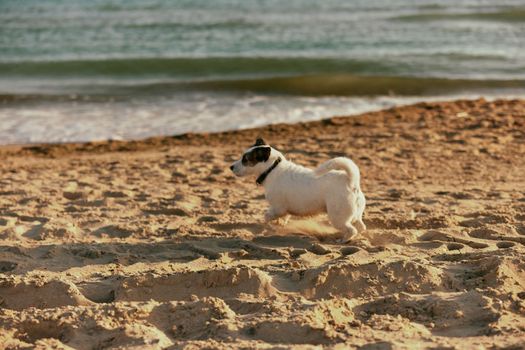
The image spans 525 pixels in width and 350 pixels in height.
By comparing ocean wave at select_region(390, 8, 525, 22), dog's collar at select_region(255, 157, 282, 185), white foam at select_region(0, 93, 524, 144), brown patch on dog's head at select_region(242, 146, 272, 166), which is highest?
brown patch on dog's head at select_region(242, 146, 272, 166)

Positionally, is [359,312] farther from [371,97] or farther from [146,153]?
[371,97]

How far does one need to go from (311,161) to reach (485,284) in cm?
472

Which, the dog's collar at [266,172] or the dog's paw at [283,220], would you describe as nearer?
the dog's collar at [266,172]

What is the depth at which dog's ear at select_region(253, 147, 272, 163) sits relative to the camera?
6.57m

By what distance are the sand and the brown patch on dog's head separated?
569 mm

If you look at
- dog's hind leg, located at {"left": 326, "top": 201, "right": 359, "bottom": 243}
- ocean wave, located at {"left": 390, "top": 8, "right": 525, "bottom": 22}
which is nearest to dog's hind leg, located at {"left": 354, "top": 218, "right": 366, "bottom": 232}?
dog's hind leg, located at {"left": 326, "top": 201, "right": 359, "bottom": 243}

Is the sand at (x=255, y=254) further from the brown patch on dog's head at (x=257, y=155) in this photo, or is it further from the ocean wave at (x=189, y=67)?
the ocean wave at (x=189, y=67)

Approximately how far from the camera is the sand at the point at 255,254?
4477 mm

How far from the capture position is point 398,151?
9.89 meters

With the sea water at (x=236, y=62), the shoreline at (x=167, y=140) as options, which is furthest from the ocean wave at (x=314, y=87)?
the shoreline at (x=167, y=140)

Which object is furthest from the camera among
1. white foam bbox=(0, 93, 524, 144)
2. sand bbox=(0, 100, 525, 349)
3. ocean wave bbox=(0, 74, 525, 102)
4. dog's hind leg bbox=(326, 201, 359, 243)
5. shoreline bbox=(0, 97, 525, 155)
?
ocean wave bbox=(0, 74, 525, 102)

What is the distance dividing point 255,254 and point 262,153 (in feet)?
2.98

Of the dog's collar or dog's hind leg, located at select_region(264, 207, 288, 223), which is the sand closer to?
dog's hind leg, located at select_region(264, 207, 288, 223)

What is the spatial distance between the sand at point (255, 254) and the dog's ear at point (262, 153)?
591mm
